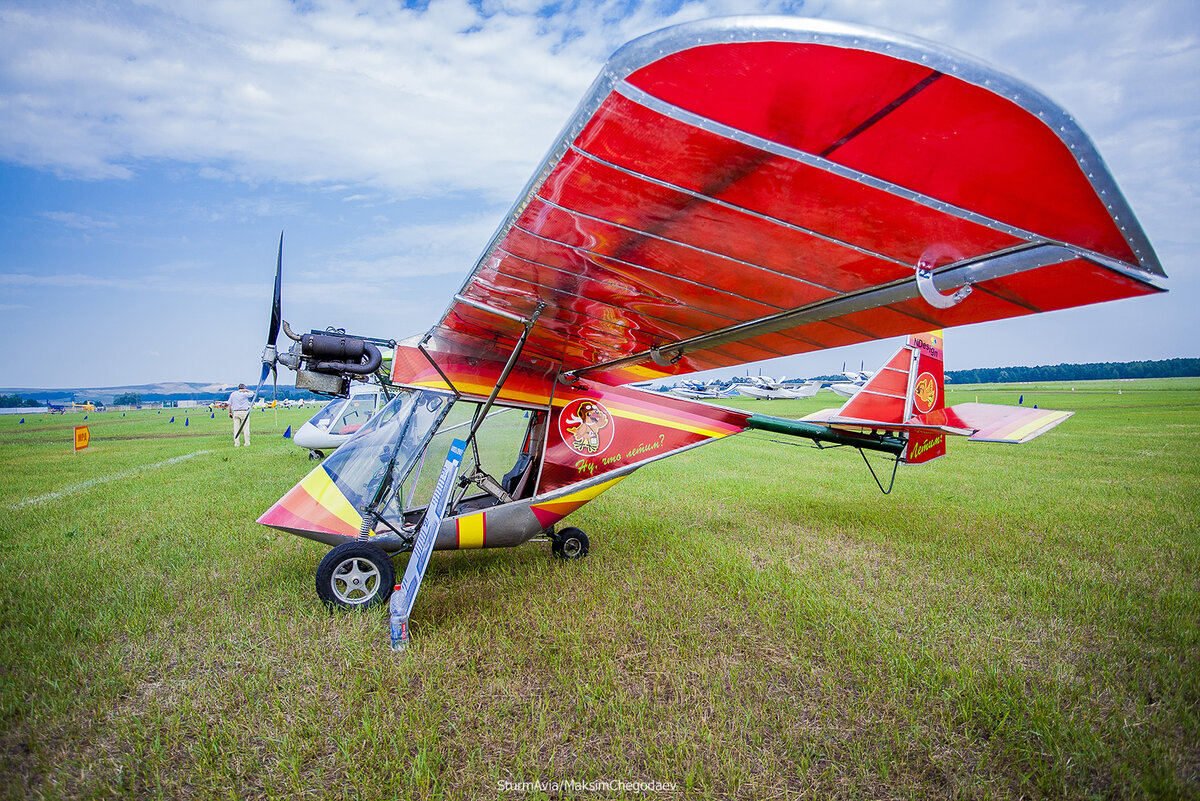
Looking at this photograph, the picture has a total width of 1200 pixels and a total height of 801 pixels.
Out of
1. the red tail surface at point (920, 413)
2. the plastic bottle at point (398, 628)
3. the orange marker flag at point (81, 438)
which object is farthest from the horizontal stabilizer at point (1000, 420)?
the orange marker flag at point (81, 438)

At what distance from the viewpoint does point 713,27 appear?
1216 mm

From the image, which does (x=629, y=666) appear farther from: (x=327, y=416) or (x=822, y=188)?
(x=327, y=416)

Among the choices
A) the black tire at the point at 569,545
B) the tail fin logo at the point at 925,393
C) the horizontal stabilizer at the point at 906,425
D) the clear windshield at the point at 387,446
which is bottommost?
the black tire at the point at 569,545

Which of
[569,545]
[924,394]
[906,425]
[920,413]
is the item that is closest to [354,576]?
[569,545]

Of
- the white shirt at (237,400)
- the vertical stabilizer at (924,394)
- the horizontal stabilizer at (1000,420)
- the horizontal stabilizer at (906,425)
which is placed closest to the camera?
the horizontal stabilizer at (1000,420)

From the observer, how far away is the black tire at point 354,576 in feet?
12.6

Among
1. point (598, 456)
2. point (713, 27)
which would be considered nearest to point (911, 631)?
point (598, 456)

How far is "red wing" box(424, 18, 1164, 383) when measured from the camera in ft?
4.21

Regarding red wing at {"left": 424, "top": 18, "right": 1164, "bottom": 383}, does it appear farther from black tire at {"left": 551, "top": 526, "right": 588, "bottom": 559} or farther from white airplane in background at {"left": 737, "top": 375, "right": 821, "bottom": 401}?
white airplane in background at {"left": 737, "top": 375, "right": 821, "bottom": 401}

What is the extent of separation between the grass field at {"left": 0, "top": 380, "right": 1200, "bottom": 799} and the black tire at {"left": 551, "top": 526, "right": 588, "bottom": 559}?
0.15 m

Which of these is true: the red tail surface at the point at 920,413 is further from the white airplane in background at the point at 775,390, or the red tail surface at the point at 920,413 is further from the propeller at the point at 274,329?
the white airplane in background at the point at 775,390

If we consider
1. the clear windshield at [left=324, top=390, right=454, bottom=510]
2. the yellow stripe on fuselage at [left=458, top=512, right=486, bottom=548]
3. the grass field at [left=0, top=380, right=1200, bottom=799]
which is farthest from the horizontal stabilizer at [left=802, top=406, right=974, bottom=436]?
the clear windshield at [left=324, top=390, right=454, bottom=510]

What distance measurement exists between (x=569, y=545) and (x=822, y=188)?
4.52 meters

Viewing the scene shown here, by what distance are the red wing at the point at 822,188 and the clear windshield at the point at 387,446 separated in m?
2.05
